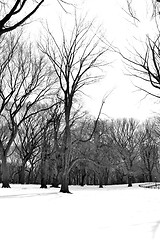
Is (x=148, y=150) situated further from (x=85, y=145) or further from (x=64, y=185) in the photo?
(x=64, y=185)

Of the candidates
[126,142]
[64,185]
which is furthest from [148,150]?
[64,185]

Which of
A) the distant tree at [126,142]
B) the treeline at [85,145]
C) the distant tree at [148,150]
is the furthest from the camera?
the distant tree at [148,150]

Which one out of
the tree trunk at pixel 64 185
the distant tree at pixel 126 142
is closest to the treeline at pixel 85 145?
the distant tree at pixel 126 142

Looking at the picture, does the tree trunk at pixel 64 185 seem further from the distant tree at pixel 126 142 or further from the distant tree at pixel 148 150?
the distant tree at pixel 148 150

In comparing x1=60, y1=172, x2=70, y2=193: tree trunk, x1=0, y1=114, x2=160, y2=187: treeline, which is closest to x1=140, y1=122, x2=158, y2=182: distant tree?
x1=0, y1=114, x2=160, y2=187: treeline

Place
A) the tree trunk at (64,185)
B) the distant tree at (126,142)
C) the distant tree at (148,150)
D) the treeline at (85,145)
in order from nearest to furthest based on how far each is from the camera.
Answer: the tree trunk at (64,185)
the treeline at (85,145)
the distant tree at (126,142)
the distant tree at (148,150)

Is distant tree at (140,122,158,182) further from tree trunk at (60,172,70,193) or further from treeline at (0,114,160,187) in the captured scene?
tree trunk at (60,172,70,193)

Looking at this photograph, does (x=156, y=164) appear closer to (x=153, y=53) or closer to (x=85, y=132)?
(x=85, y=132)

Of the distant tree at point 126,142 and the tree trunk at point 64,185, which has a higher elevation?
the distant tree at point 126,142

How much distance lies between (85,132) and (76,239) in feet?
99.3

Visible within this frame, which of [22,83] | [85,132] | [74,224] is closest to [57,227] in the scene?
[74,224]

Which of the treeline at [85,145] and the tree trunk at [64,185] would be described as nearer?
the tree trunk at [64,185]

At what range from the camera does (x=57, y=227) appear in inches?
162

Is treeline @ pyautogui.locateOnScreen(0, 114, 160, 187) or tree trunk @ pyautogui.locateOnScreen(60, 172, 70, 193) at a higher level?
treeline @ pyautogui.locateOnScreen(0, 114, 160, 187)
